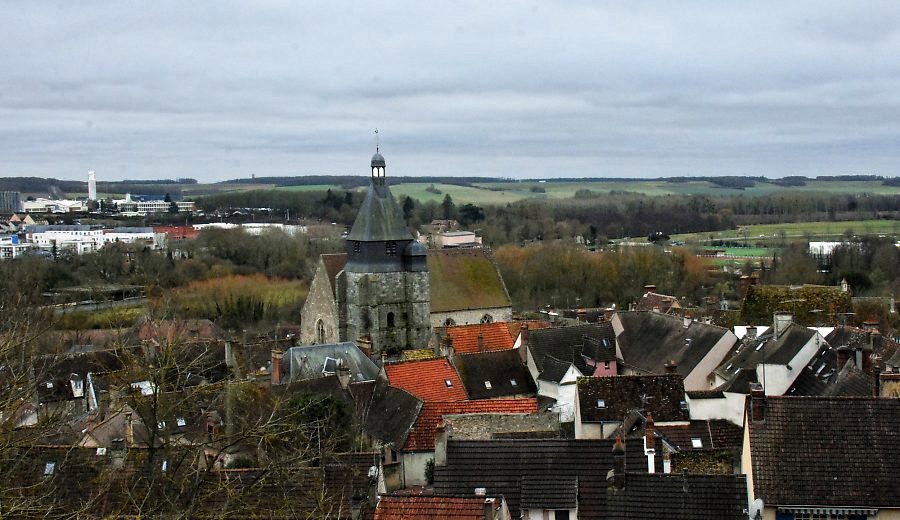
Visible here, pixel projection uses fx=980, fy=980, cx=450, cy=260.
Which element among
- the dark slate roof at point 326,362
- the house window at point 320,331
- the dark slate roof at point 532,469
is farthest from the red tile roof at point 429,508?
the house window at point 320,331

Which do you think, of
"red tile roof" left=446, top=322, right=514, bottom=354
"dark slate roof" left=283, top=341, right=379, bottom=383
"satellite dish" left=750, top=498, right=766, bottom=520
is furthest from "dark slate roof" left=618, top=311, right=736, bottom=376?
"satellite dish" left=750, top=498, right=766, bottom=520

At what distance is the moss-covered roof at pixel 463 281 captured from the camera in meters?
54.0

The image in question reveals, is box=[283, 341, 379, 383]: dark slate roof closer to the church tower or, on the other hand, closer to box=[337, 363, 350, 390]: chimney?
box=[337, 363, 350, 390]: chimney

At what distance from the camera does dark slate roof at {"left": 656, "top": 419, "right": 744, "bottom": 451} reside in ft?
86.7

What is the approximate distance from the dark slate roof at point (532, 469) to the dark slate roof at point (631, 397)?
675cm

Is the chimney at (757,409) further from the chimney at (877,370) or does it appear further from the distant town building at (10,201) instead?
the distant town building at (10,201)

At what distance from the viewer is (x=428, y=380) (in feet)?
113

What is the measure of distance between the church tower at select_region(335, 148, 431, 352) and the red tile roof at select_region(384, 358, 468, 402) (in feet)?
46.6

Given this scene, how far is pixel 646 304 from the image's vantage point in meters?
59.7

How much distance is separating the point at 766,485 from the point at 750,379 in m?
15.4

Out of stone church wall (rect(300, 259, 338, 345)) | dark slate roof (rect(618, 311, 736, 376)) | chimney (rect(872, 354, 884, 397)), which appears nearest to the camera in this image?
chimney (rect(872, 354, 884, 397))

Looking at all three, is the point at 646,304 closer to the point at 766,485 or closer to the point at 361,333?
the point at 361,333

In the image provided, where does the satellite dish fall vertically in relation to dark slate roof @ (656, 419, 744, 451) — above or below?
above

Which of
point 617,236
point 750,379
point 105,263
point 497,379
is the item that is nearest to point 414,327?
point 497,379
